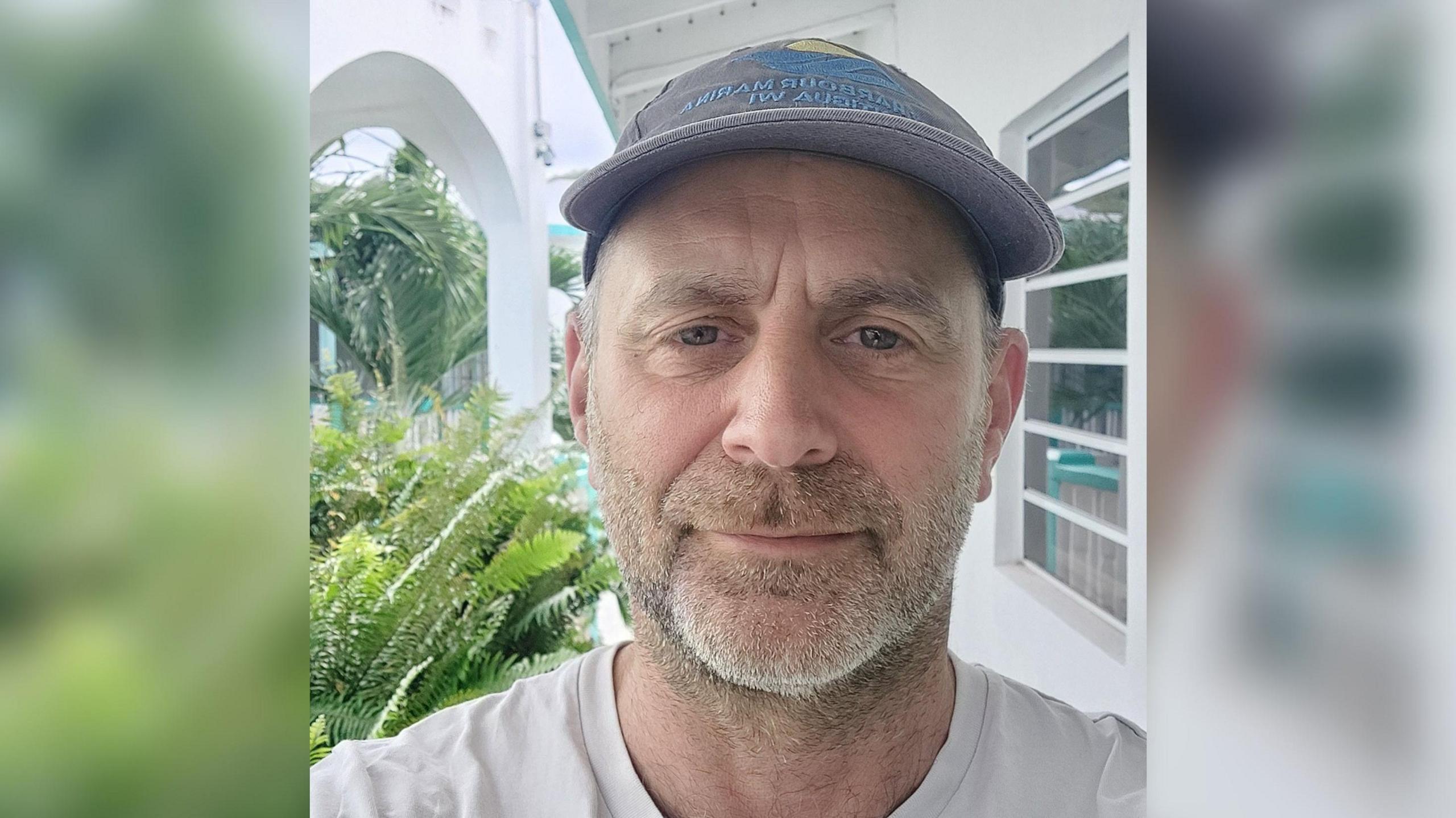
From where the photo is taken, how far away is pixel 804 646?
80 centimetres

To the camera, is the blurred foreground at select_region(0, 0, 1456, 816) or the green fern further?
the green fern

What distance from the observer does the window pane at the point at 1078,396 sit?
51.3 inches

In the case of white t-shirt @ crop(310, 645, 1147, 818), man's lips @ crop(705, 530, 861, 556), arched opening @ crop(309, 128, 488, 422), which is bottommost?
white t-shirt @ crop(310, 645, 1147, 818)

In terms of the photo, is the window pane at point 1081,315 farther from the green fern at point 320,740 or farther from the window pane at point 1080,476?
the green fern at point 320,740

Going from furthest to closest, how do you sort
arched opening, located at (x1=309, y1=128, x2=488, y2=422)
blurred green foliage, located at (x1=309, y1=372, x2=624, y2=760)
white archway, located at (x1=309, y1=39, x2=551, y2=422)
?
arched opening, located at (x1=309, y1=128, x2=488, y2=422)
white archway, located at (x1=309, y1=39, x2=551, y2=422)
blurred green foliage, located at (x1=309, y1=372, x2=624, y2=760)

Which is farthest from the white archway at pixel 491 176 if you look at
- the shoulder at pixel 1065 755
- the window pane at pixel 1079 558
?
the shoulder at pixel 1065 755

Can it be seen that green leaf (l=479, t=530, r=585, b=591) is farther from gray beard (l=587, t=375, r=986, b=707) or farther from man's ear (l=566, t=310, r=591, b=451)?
gray beard (l=587, t=375, r=986, b=707)

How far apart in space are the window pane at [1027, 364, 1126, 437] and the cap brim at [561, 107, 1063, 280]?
49 centimetres

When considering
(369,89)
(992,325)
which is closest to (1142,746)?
(992,325)

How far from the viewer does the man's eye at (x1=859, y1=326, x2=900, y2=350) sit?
858mm
